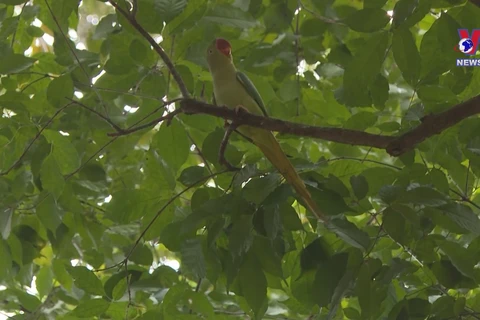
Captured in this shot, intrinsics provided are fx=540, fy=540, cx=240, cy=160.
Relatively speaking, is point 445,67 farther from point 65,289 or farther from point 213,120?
point 65,289

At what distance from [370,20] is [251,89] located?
488 millimetres

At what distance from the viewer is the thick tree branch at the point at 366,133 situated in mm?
1070

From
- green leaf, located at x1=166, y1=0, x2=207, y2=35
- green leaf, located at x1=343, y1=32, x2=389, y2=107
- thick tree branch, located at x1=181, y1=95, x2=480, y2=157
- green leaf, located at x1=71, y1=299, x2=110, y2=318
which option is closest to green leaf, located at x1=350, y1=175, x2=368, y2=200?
thick tree branch, located at x1=181, y1=95, x2=480, y2=157

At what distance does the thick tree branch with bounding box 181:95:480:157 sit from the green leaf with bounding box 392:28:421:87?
0.44 ft

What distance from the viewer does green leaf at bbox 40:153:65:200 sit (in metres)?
1.42

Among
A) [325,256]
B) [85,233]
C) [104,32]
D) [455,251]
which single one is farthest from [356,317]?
[104,32]

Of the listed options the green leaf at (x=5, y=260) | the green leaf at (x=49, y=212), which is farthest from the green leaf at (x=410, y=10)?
the green leaf at (x=5, y=260)

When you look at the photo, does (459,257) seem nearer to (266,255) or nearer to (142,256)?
(266,255)

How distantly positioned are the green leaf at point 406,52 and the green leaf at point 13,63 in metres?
0.97

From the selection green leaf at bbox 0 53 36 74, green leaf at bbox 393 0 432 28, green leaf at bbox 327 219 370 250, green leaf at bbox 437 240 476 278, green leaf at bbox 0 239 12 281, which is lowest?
green leaf at bbox 437 240 476 278

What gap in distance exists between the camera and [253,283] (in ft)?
4.08

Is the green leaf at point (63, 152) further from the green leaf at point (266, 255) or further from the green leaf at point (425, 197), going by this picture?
the green leaf at point (425, 197)

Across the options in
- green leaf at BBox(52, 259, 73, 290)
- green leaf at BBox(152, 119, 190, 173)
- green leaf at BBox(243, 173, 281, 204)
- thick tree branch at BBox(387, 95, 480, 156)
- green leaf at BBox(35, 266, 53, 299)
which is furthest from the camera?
green leaf at BBox(35, 266, 53, 299)

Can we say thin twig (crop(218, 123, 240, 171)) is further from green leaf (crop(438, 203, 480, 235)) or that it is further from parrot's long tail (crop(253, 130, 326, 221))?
green leaf (crop(438, 203, 480, 235))
